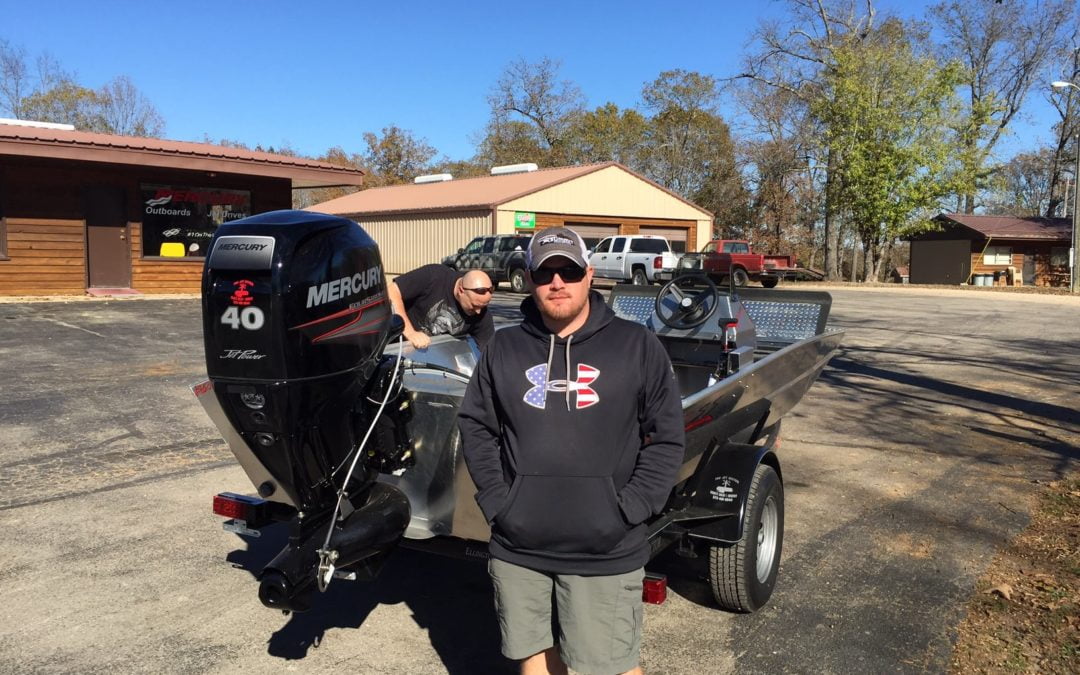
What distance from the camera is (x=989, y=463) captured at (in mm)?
6641

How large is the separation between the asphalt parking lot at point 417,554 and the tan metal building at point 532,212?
2321cm

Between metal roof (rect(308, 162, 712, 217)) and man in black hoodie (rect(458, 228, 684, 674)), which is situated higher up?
metal roof (rect(308, 162, 712, 217))

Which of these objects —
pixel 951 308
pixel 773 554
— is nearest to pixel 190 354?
pixel 773 554

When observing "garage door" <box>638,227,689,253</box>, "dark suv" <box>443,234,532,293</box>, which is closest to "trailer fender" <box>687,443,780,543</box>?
"dark suv" <box>443,234,532,293</box>

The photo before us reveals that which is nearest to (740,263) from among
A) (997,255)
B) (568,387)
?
(997,255)

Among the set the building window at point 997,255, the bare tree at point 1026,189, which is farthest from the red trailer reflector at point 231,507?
the bare tree at point 1026,189

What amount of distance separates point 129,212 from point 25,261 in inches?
93.4

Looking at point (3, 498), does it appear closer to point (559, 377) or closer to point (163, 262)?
point (559, 377)

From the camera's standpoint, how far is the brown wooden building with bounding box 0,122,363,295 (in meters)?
17.5

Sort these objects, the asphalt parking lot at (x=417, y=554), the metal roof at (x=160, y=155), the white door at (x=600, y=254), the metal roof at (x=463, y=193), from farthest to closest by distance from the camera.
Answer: the metal roof at (x=463, y=193), the white door at (x=600, y=254), the metal roof at (x=160, y=155), the asphalt parking lot at (x=417, y=554)

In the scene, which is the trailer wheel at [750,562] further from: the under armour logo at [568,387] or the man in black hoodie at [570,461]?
the under armour logo at [568,387]

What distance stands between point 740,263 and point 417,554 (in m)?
25.8

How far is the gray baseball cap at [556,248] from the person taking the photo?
2434 millimetres

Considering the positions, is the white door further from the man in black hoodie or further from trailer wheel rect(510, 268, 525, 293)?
the man in black hoodie
